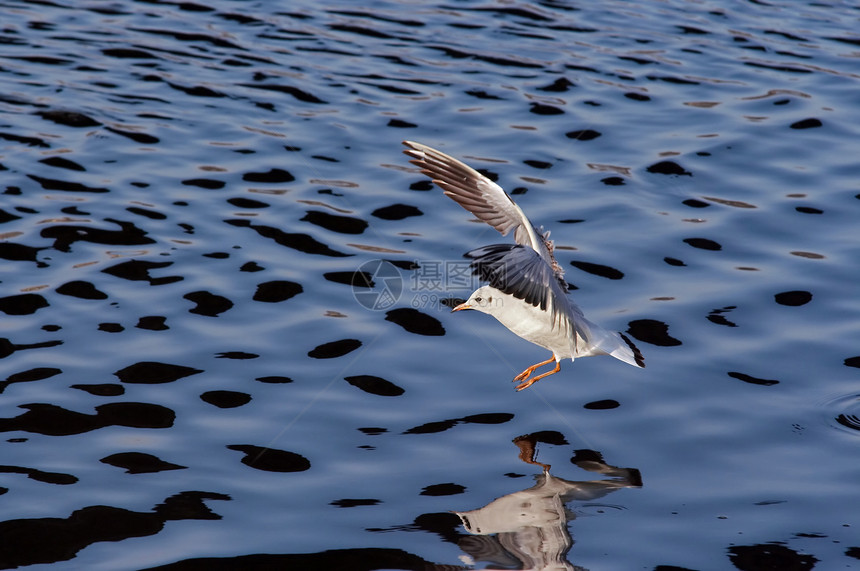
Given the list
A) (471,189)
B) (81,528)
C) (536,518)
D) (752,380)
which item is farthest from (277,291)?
(752,380)

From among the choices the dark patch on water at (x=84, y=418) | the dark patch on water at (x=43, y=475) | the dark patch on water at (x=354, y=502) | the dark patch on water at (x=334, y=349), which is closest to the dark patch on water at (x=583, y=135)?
the dark patch on water at (x=334, y=349)

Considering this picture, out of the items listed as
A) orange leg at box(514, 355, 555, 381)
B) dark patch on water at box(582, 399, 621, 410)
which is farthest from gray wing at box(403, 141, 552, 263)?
dark patch on water at box(582, 399, 621, 410)

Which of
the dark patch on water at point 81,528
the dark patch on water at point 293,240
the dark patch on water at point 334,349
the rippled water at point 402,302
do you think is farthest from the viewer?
the dark patch on water at point 293,240

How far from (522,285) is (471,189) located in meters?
1.42

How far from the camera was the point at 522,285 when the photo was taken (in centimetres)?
595

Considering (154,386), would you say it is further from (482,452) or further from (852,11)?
(852,11)

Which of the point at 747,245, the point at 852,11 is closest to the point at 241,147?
the point at 747,245

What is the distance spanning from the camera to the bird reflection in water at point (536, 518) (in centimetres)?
529

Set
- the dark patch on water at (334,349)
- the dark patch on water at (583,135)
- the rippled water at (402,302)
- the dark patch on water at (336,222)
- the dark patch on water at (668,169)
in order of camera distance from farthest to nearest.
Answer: the dark patch on water at (583,135), the dark patch on water at (668,169), the dark patch on water at (336,222), the dark patch on water at (334,349), the rippled water at (402,302)

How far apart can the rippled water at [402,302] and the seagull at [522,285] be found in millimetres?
529

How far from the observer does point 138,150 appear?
A: 1089 centimetres

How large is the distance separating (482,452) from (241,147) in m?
6.08

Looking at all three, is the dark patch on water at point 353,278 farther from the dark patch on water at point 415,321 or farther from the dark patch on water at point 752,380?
the dark patch on water at point 752,380

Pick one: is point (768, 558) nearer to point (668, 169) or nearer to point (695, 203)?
point (695, 203)
